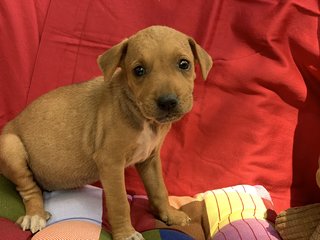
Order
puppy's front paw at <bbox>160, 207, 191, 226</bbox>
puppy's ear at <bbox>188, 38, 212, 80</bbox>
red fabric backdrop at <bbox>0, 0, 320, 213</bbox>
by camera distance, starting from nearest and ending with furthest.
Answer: puppy's ear at <bbox>188, 38, 212, 80</bbox>, puppy's front paw at <bbox>160, 207, 191, 226</bbox>, red fabric backdrop at <bbox>0, 0, 320, 213</bbox>

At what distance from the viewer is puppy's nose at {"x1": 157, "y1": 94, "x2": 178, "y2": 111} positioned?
1.87 m

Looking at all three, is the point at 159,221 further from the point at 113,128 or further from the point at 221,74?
the point at 221,74

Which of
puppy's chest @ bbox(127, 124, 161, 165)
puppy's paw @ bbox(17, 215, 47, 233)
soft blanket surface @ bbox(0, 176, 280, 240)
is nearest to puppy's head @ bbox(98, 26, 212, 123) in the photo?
puppy's chest @ bbox(127, 124, 161, 165)

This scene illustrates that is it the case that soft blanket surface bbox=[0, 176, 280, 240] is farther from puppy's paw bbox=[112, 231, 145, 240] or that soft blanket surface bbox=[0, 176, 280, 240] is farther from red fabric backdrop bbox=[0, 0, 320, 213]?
red fabric backdrop bbox=[0, 0, 320, 213]

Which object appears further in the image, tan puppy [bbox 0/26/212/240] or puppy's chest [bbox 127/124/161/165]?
puppy's chest [bbox 127/124/161/165]

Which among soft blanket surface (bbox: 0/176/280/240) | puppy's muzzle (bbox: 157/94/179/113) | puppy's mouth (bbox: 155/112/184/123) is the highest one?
puppy's muzzle (bbox: 157/94/179/113)

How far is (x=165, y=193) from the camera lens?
2.44m

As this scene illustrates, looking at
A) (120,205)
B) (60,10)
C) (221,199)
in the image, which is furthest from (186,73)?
(60,10)

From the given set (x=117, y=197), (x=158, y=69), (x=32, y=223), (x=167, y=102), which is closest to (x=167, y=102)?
(x=167, y=102)

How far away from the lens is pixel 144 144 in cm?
220

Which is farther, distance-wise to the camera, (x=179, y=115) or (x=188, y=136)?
(x=188, y=136)

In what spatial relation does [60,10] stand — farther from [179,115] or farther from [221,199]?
[221,199]

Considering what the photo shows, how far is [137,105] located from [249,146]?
2.88ft

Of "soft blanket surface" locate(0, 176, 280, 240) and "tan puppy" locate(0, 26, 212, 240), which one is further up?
"tan puppy" locate(0, 26, 212, 240)
